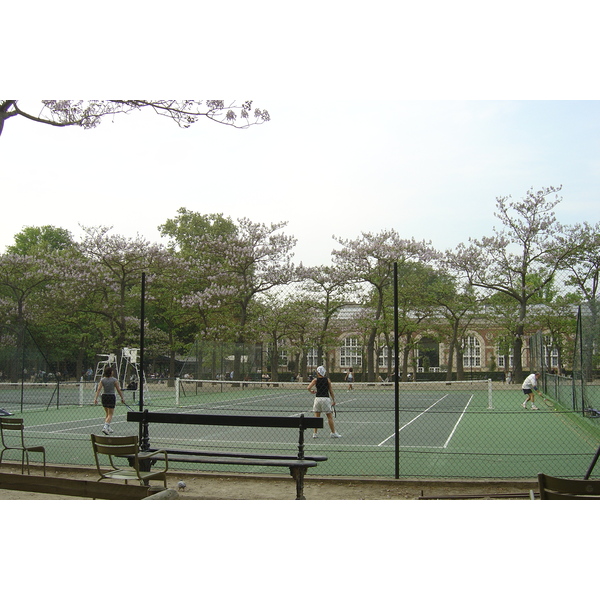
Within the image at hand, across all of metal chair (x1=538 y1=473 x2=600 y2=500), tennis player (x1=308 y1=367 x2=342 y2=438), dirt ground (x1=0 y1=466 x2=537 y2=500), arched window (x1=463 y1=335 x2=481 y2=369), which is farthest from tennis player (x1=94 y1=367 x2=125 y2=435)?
arched window (x1=463 y1=335 x2=481 y2=369)

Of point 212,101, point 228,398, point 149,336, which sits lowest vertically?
point 228,398

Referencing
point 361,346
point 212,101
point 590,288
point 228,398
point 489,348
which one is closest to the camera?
point 212,101

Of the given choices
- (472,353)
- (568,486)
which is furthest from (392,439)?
(472,353)

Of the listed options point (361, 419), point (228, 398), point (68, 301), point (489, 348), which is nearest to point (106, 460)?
point (361, 419)

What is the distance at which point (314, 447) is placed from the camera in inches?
474

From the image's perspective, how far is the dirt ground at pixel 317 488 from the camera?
732cm

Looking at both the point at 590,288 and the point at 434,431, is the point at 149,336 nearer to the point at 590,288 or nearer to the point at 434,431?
the point at 590,288

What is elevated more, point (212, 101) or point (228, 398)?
point (212, 101)

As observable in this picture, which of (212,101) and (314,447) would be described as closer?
(212,101)

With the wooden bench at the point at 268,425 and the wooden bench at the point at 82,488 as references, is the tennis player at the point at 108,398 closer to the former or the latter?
the wooden bench at the point at 268,425

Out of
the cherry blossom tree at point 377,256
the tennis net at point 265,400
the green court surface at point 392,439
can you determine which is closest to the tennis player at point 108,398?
the green court surface at point 392,439

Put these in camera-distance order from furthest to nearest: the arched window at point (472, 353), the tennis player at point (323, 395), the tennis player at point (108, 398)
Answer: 1. the arched window at point (472, 353)
2. the tennis player at point (108, 398)
3. the tennis player at point (323, 395)

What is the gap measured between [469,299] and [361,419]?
25.5 m

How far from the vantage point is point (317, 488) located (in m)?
Answer: 7.85
